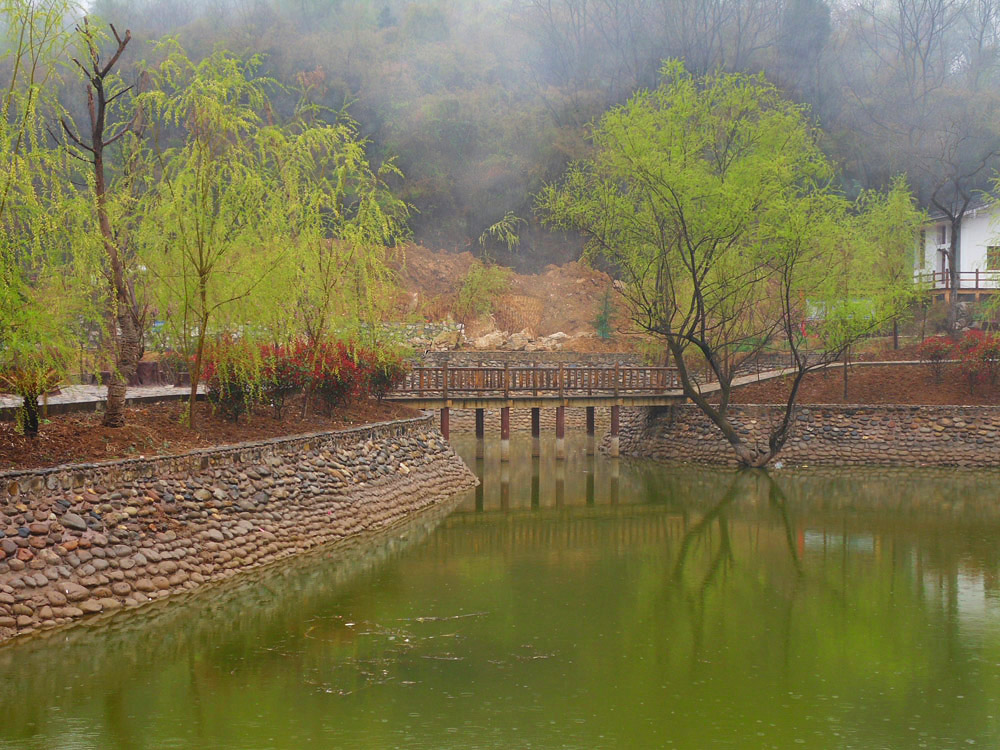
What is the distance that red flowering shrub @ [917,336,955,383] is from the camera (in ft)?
94.8

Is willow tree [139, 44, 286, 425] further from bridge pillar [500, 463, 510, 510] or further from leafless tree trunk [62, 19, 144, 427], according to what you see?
bridge pillar [500, 463, 510, 510]

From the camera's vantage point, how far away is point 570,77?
195ft

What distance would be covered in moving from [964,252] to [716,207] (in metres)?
21.0

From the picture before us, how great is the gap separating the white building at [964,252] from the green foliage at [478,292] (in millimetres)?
18086

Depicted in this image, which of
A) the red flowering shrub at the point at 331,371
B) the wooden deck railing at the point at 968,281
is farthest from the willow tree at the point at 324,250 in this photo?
the wooden deck railing at the point at 968,281

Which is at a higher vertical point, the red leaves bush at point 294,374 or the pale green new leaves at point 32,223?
the pale green new leaves at point 32,223

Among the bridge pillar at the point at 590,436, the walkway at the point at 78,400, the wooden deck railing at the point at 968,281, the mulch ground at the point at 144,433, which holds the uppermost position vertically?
the wooden deck railing at the point at 968,281

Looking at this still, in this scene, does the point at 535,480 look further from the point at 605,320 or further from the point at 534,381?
the point at 605,320

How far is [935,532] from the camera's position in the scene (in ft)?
56.6

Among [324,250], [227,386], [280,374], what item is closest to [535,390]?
[324,250]

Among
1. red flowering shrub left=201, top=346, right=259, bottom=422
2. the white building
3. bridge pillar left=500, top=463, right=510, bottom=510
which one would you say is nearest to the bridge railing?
bridge pillar left=500, top=463, right=510, bottom=510

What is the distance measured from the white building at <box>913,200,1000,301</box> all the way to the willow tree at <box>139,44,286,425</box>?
90.0 feet

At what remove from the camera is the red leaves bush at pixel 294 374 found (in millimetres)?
16516

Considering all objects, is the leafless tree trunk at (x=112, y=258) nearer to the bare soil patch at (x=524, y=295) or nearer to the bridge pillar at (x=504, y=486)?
the bridge pillar at (x=504, y=486)
